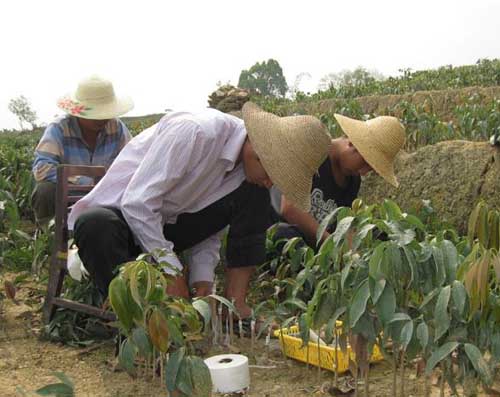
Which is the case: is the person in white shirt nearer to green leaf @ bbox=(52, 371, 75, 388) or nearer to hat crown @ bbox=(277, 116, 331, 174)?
hat crown @ bbox=(277, 116, 331, 174)

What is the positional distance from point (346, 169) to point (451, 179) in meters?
1.10

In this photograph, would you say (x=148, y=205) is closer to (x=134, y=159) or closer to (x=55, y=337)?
(x=134, y=159)

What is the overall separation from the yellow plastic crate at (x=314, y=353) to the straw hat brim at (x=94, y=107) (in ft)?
4.55

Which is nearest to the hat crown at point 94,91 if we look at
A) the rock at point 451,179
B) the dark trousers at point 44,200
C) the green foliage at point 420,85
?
the dark trousers at point 44,200

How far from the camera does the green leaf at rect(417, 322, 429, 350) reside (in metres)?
1.41

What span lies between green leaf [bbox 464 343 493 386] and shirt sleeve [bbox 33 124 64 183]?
2.24 metres

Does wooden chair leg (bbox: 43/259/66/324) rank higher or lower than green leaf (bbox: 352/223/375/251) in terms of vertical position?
lower

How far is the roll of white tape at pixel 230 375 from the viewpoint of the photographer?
179 cm

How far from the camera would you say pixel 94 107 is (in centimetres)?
311

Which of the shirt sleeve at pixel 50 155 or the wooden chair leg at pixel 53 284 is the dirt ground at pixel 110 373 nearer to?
the wooden chair leg at pixel 53 284

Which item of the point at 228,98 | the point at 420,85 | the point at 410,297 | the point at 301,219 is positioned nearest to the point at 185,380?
the point at 410,297

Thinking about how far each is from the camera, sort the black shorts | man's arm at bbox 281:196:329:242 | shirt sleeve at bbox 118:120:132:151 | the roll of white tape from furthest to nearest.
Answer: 1. shirt sleeve at bbox 118:120:132:151
2. man's arm at bbox 281:196:329:242
3. the black shorts
4. the roll of white tape

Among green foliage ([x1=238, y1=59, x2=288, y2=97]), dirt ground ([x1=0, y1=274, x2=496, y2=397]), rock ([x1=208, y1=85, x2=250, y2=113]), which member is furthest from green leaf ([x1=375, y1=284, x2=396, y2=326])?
green foliage ([x1=238, y1=59, x2=288, y2=97])

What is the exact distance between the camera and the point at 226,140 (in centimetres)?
226
